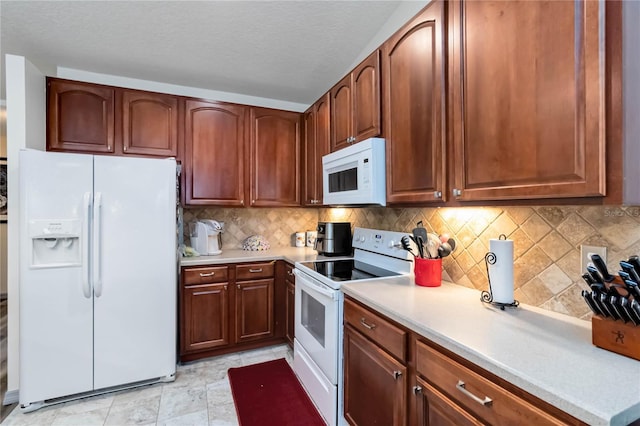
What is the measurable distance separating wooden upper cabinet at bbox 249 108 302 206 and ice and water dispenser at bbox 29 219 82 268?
1.38 meters

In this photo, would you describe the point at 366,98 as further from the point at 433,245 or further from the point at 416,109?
the point at 433,245

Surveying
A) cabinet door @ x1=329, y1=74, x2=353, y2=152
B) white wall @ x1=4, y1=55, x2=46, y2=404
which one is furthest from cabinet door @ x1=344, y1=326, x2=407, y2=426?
white wall @ x1=4, y1=55, x2=46, y2=404

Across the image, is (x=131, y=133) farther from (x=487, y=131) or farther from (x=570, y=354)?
(x=570, y=354)

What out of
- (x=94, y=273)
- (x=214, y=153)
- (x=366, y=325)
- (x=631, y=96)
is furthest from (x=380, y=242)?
(x=94, y=273)

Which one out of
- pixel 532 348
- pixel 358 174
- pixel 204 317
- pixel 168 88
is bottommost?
pixel 204 317

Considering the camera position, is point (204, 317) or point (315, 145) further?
point (315, 145)

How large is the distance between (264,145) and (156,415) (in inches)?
90.5

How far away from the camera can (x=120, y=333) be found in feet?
6.77

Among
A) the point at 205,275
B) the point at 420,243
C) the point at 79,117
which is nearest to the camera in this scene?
the point at 420,243

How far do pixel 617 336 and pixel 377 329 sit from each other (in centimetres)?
80

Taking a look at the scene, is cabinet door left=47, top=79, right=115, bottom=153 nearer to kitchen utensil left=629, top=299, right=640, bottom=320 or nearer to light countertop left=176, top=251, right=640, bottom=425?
light countertop left=176, top=251, right=640, bottom=425

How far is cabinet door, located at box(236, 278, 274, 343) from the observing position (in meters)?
2.59

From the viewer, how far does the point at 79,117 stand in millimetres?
2357

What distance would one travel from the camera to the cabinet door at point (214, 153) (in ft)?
8.77
